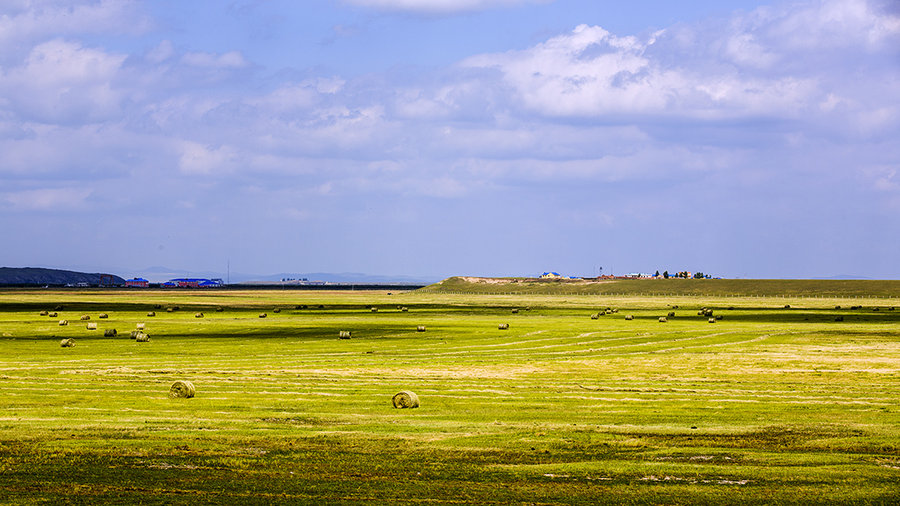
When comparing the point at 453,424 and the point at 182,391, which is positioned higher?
the point at 182,391

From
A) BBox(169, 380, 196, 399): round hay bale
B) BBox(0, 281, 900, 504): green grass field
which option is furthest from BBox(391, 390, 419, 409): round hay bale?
BBox(169, 380, 196, 399): round hay bale

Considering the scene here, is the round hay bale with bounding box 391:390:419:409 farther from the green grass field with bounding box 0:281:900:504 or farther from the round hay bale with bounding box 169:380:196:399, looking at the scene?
the round hay bale with bounding box 169:380:196:399

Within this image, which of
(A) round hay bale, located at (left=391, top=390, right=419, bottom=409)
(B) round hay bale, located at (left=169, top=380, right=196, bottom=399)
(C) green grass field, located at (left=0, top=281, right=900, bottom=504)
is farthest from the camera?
(B) round hay bale, located at (left=169, top=380, right=196, bottom=399)

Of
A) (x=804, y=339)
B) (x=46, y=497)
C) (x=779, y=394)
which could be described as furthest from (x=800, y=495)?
(x=804, y=339)

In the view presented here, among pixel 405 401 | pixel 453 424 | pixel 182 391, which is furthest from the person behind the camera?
pixel 182 391

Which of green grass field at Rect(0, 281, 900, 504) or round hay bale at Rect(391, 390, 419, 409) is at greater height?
round hay bale at Rect(391, 390, 419, 409)

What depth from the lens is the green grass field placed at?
2089cm

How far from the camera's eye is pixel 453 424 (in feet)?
102

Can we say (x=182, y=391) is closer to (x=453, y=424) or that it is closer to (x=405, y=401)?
(x=405, y=401)

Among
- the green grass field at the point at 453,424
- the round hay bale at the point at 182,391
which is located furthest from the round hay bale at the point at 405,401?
the round hay bale at the point at 182,391

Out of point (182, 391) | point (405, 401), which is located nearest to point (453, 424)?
point (405, 401)

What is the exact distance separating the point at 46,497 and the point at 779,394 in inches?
1189

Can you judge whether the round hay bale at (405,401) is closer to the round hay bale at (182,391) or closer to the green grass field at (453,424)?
the green grass field at (453,424)

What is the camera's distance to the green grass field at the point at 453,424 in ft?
68.5
